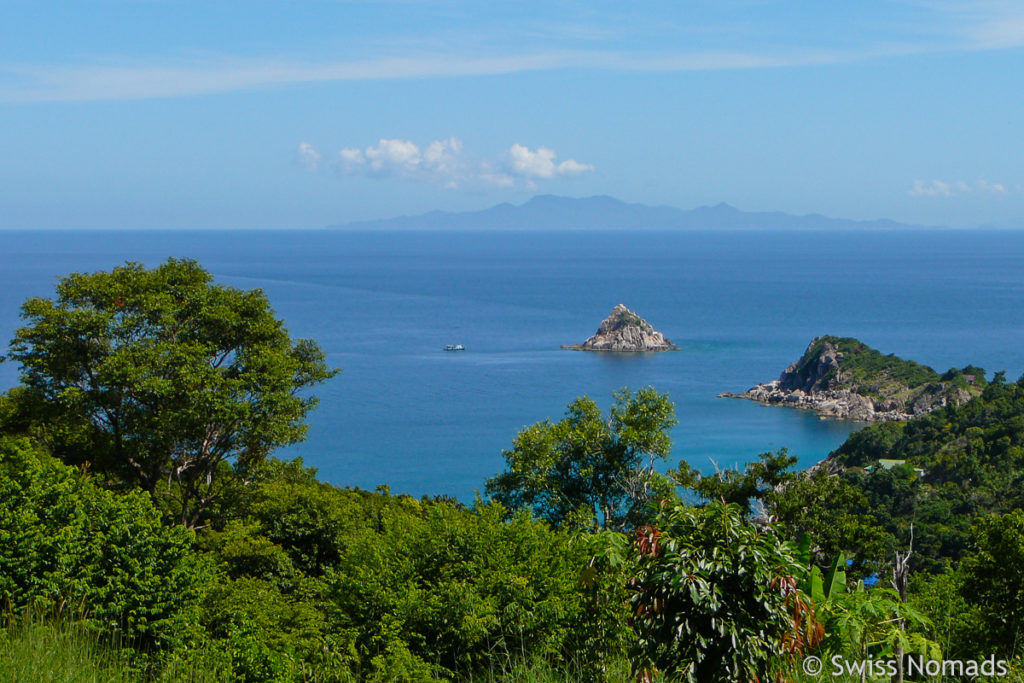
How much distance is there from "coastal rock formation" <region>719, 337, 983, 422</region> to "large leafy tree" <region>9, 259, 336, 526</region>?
2211 inches

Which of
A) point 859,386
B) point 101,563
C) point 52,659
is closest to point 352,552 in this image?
point 101,563

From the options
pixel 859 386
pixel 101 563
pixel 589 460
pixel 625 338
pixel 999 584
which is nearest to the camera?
pixel 101 563

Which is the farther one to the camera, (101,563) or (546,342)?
(546,342)

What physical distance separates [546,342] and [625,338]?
27.8 ft

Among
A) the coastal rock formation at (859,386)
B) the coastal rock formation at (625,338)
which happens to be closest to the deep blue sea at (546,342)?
the coastal rock formation at (859,386)

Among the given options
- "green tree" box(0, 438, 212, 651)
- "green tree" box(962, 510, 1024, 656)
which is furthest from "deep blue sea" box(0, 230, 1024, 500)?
"green tree" box(962, 510, 1024, 656)

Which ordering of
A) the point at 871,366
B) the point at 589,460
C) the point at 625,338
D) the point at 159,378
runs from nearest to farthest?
the point at 159,378
the point at 589,460
the point at 871,366
the point at 625,338

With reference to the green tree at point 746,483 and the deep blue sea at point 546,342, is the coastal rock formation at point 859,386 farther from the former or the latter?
the green tree at point 746,483

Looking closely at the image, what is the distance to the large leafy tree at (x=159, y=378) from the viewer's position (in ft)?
52.9

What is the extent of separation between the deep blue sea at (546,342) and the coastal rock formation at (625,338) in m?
2.90

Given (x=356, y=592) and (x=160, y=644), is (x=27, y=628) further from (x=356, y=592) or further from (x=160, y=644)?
(x=356, y=592)

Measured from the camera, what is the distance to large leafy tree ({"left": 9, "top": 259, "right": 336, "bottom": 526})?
→ 16125mm

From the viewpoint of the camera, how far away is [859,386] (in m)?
71.2

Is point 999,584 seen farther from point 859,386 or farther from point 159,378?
point 859,386
